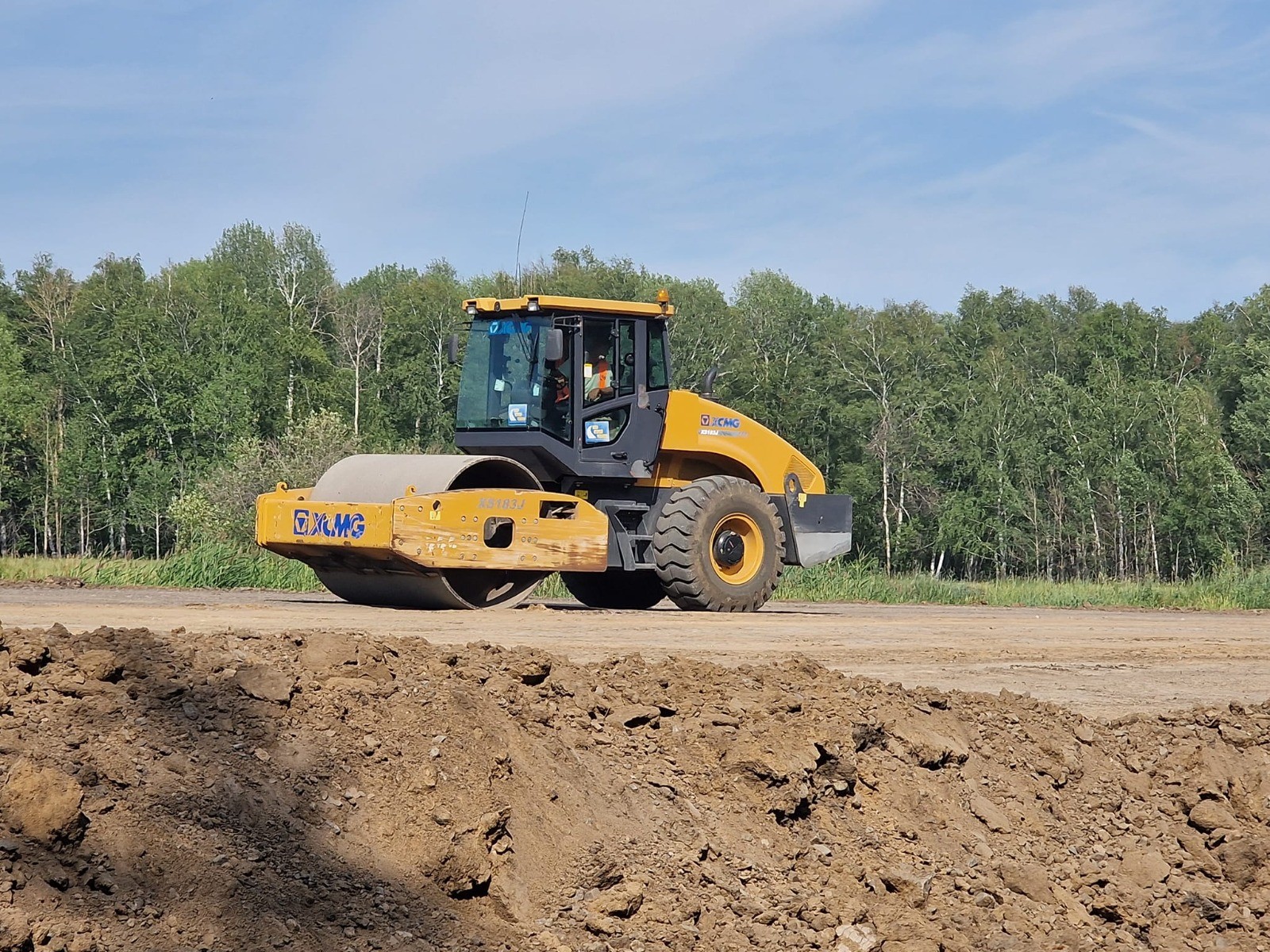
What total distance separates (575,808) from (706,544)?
29.1 ft

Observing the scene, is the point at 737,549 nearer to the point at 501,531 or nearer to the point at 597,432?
the point at 597,432

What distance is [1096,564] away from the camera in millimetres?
59906

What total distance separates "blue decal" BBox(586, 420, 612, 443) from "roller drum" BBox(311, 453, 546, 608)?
2.84 feet

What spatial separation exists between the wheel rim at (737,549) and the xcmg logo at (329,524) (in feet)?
13.3

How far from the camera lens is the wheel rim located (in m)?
15.2

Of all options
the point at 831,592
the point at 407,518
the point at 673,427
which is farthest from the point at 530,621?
the point at 831,592

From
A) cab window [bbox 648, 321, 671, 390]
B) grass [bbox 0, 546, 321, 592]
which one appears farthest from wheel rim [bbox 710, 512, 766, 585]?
grass [bbox 0, 546, 321, 592]

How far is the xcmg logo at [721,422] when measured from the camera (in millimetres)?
15688

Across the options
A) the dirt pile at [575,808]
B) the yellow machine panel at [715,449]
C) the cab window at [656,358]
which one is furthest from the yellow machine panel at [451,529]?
the dirt pile at [575,808]

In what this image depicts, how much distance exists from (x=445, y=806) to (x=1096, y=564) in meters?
58.0

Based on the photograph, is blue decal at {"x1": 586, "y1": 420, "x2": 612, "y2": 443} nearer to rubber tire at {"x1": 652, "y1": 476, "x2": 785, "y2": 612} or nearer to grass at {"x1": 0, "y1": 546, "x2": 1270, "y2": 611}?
rubber tire at {"x1": 652, "y1": 476, "x2": 785, "y2": 612}

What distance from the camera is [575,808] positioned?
606 centimetres

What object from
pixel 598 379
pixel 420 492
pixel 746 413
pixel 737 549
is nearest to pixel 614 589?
pixel 737 549

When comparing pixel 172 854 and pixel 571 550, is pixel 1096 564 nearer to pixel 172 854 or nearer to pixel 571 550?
pixel 571 550
